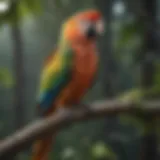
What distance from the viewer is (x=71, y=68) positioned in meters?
0.78

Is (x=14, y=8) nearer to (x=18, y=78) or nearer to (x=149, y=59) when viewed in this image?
(x=18, y=78)

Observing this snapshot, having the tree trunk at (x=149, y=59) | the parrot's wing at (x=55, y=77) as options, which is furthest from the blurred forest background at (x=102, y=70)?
the parrot's wing at (x=55, y=77)

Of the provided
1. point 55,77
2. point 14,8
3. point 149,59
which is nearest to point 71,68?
point 55,77

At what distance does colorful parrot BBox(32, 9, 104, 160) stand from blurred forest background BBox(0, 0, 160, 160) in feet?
0.46

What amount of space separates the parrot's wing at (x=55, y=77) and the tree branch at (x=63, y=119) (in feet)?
0.22

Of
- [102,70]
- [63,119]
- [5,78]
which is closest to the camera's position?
[63,119]

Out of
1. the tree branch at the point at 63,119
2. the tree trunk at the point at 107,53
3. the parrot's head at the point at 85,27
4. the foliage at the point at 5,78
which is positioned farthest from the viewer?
the tree trunk at the point at 107,53

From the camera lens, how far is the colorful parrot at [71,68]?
0.78m

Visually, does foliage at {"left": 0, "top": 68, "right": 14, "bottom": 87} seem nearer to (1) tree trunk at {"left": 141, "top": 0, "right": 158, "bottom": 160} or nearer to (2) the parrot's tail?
(2) the parrot's tail

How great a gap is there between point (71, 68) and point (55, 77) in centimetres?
3

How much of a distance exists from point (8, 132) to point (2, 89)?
93mm

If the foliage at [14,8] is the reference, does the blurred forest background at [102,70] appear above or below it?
below

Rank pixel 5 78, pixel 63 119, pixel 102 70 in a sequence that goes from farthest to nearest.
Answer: pixel 102 70, pixel 5 78, pixel 63 119

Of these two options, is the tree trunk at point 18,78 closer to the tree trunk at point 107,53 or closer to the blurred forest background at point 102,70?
the blurred forest background at point 102,70
